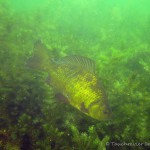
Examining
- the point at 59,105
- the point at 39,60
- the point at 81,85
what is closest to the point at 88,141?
the point at 81,85

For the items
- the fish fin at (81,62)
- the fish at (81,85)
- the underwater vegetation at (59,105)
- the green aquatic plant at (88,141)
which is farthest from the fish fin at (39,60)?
the green aquatic plant at (88,141)

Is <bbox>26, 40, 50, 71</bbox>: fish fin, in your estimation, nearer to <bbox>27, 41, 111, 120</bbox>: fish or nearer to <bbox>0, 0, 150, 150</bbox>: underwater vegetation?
<bbox>27, 41, 111, 120</bbox>: fish

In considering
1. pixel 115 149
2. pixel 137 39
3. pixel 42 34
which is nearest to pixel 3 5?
pixel 42 34

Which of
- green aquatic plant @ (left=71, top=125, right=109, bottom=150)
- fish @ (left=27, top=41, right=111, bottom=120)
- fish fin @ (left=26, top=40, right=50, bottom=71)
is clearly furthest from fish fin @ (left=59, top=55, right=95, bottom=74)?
green aquatic plant @ (left=71, top=125, right=109, bottom=150)

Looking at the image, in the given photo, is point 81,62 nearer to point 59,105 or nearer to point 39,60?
point 59,105

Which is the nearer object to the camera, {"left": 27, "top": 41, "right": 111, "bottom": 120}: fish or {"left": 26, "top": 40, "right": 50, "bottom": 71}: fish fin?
{"left": 27, "top": 41, "right": 111, "bottom": 120}: fish

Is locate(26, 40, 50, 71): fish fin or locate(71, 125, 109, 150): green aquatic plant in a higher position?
locate(26, 40, 50, 71): fish fin

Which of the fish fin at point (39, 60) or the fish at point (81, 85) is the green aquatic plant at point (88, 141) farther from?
the fish fin at point (39, 60)
